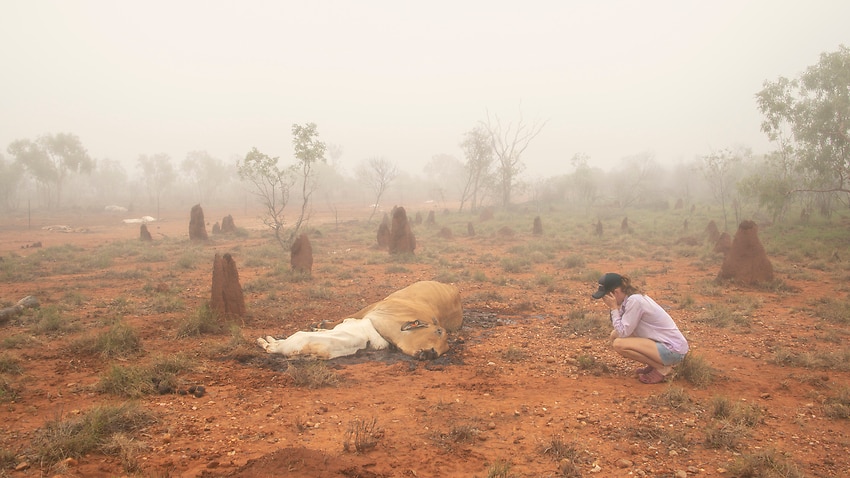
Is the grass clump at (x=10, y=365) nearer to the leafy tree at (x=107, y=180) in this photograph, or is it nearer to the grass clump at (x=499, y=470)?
the grass clump at (x=499, y=470)

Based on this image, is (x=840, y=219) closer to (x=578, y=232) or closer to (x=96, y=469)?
(x=578, y=232)

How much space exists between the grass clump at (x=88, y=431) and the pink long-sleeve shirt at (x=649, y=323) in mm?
5164

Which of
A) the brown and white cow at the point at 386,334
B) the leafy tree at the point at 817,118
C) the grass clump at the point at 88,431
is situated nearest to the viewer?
the grass clump at the point at 88,431

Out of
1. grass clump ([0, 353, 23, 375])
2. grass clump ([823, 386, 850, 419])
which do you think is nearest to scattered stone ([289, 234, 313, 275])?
grass clump ([0, 353, 23, 375])

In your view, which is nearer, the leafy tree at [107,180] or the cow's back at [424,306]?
the cow's back at [424,306]

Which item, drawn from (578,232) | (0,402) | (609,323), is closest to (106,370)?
(0,402)

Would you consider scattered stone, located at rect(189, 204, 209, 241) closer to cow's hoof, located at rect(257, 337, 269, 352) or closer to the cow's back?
cow's hoof, located at rect(257, 337, 269, 352)

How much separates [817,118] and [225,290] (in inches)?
858

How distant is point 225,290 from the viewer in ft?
26.6

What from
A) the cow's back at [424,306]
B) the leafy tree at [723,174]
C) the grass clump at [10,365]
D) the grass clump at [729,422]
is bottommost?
the grass clump at [729,422]

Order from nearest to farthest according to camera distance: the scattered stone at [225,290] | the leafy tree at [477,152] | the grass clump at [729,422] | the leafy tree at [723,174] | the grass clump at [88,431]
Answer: the grass clump at [88,431] → the grass clump at [729,422] → the scattered stone at [225,290] → the leafy tree at [723,174] → the leafy tree at [477,152]

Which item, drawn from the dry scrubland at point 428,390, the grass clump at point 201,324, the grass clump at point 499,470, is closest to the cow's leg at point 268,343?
the dry scrubland at point 428,390

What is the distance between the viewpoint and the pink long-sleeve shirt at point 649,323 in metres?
5.43

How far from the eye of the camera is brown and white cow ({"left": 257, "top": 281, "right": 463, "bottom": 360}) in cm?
645
